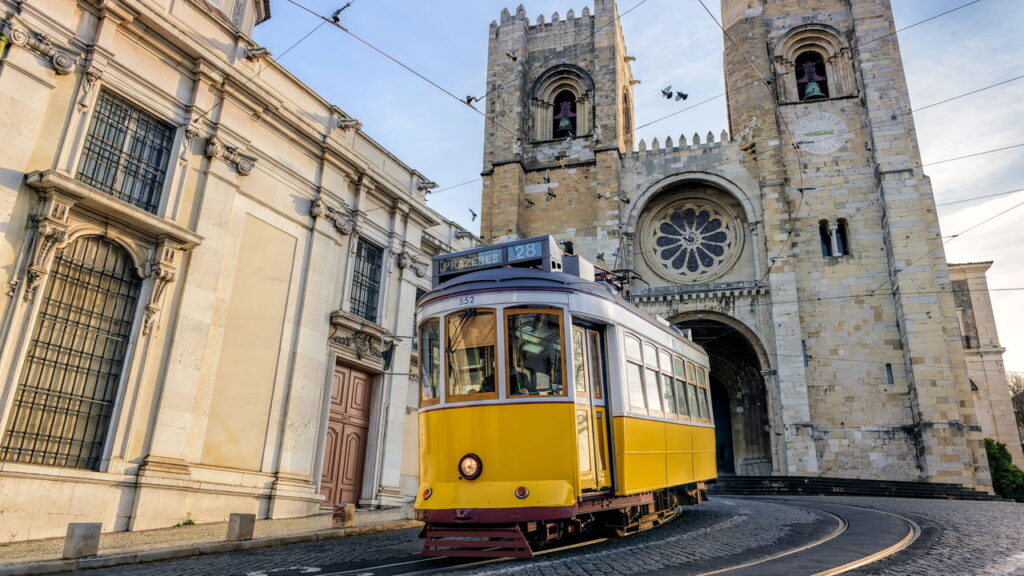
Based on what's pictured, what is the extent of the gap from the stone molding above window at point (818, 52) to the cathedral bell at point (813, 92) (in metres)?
0.38

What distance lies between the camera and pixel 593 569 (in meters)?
5.12

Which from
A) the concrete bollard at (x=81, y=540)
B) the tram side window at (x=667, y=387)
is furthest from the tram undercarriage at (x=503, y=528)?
the concrete bollard at (x=81, y=540)

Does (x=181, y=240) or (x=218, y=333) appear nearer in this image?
(x=181, y=240)

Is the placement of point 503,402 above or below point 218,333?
below

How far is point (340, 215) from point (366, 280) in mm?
1646

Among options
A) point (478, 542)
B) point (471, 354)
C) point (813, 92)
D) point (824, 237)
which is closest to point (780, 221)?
point (824, 237)

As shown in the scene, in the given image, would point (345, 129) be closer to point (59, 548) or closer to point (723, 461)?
point (59, 548)

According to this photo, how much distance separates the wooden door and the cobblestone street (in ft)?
12.7

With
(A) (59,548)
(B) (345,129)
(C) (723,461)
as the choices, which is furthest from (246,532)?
(C) (723,461)

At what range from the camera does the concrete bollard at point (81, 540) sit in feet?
19.4

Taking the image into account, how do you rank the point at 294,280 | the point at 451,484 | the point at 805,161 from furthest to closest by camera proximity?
the point at 805,161 → the point at 294,280 → the point at 451,484

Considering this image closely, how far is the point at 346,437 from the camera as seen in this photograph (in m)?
12.7

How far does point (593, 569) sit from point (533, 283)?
2795 mm

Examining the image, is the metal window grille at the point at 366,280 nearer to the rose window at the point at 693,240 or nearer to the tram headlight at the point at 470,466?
the tram headlight at the point at 470,466
